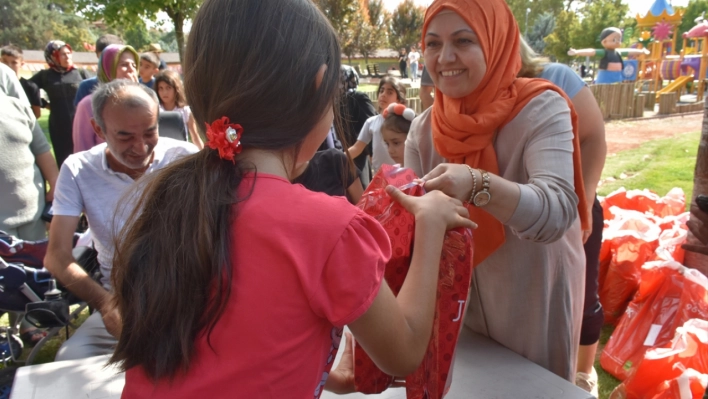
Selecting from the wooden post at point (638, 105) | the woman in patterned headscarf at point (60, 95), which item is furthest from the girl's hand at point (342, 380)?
the wooden post at point (638, 105)

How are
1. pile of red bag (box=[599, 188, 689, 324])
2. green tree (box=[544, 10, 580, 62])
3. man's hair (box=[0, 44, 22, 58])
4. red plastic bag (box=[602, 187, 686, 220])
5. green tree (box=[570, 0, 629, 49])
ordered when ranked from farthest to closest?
green tree (box=[544, 10, 580, 62])
green tree (box=[570, 0, 629, 49])
man's hair (box=[0, 44, 22, 58])
red plastic bag (box=[602, 187, 686, 220])
pile of red bag (box=[599, 188, 689, 324])

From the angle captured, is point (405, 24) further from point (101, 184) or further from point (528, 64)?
point (528, 64)

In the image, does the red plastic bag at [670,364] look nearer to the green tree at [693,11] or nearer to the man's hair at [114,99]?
the man's hair at [114,99]

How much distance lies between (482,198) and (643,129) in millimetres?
12239

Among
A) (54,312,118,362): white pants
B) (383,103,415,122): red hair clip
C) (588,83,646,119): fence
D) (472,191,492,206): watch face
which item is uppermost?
(472,191,492,206): watch face

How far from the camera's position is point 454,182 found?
135 centimetres

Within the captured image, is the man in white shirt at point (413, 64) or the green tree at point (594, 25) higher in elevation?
the green tree at point (594, 25)

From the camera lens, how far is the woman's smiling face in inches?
65.8

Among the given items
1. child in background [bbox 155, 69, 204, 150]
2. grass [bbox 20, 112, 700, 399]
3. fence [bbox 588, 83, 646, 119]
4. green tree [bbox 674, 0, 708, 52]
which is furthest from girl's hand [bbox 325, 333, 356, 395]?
green tree [bbox 674, 0, 708, 52]

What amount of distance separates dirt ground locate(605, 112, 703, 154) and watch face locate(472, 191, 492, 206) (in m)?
9.11

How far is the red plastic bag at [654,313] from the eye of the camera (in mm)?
2965

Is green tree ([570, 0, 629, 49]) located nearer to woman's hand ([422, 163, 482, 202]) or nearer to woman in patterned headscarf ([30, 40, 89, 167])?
woman in patterned headscarf ([30, 40, 89, 167])

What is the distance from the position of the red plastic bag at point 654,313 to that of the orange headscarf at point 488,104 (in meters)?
1.68

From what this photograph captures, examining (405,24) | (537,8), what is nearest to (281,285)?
(405,24)
